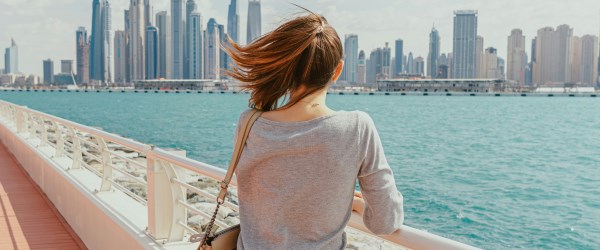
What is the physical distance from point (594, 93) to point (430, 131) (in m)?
144

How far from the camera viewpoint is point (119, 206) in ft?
A: 13.9

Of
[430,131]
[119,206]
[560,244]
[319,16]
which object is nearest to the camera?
[319,16]

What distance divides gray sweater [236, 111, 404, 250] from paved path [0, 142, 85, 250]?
11.3ft

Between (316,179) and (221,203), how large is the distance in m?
0.33

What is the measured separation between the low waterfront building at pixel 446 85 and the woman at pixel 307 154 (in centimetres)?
17026

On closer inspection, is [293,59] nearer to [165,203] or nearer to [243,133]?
[243,133]

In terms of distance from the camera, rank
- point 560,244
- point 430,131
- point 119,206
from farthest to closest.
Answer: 1. point 430,131
2. point 560,244
3. point 119,206

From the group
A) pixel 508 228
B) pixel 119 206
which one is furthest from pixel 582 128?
pixel 119 206

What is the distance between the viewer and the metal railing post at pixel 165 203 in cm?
335

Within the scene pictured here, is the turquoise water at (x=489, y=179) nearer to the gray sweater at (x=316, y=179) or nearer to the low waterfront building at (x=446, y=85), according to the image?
the gray sweater at (x=316, y=179)

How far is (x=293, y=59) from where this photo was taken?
1476 millimetres

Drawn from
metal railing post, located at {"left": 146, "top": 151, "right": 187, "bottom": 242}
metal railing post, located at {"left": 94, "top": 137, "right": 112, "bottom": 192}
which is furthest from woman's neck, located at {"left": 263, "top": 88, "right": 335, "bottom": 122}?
metal railing post, located at {"left": 94, "top": 137, "right": 112, "bottom": 192}

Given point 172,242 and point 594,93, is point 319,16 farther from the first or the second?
point 594,93

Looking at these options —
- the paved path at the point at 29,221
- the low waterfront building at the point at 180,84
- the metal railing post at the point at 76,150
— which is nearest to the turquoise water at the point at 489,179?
the paved path at the point at 29,221
